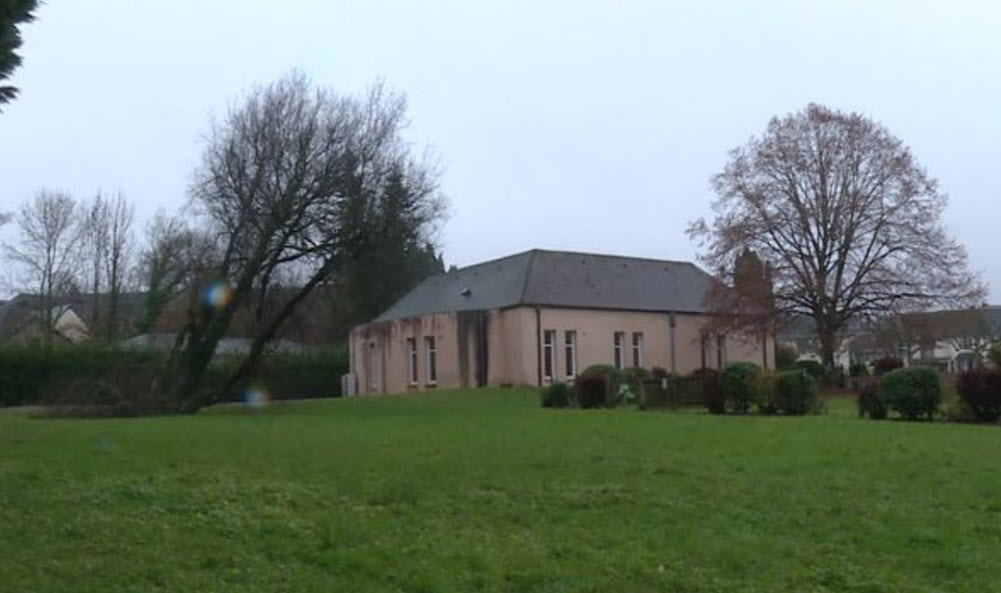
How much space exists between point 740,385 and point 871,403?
136 inches

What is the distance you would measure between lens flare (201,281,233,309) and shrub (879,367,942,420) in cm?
2030

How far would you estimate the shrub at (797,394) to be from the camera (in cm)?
2755

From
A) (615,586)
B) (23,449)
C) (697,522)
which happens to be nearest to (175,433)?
(23,449)

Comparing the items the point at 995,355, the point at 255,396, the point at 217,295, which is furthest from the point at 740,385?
the point at 255,396

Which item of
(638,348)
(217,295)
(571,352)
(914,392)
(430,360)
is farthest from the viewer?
(430,360)

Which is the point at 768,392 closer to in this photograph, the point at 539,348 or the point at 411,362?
the point at 539,348

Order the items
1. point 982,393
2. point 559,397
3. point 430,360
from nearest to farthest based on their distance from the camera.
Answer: point 982,393 → point 559,397 → point 430,360

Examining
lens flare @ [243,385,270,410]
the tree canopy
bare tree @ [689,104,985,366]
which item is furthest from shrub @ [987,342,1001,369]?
the tree canopy

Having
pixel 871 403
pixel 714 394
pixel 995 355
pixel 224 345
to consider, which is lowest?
pixel 871 403

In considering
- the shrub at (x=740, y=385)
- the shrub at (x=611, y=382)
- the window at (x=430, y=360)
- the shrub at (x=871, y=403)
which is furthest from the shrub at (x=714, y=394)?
the window at (x=430, y=360)

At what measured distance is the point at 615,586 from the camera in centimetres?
760

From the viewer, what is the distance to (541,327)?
47344 mm

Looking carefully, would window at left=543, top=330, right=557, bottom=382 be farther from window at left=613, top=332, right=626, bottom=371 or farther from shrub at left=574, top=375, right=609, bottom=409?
shrub at left=574, top=375, right=609, bottom=409

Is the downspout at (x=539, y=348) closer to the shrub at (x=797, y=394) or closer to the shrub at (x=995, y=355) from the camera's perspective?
the shrub at (x=995, y=355)
